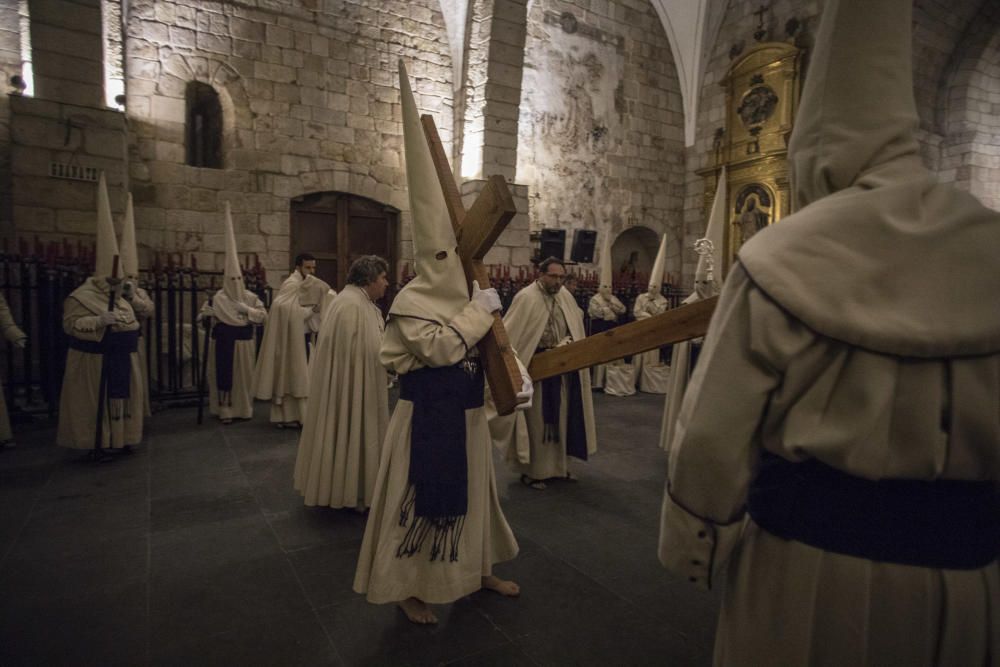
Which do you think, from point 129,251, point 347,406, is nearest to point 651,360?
point 347,406

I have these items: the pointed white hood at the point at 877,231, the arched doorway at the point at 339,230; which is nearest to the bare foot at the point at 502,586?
the pointed white hood at the point at 877,231

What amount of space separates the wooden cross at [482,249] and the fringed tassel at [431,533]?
572 millimetres

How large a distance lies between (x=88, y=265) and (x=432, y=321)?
5.55 metres

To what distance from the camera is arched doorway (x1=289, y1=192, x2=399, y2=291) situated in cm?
954

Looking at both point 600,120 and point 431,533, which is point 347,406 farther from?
point 600,120

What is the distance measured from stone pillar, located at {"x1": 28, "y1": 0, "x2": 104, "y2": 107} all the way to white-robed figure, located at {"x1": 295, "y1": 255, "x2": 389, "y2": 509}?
5.38 metres

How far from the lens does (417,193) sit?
2373mm

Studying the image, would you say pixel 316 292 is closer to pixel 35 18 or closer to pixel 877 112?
pixel 35 18

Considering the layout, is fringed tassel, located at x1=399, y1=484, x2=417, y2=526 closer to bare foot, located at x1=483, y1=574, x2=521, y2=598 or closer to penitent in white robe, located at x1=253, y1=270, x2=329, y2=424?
bare foot, located at x1=483, y1=574, x2=521, y2=598

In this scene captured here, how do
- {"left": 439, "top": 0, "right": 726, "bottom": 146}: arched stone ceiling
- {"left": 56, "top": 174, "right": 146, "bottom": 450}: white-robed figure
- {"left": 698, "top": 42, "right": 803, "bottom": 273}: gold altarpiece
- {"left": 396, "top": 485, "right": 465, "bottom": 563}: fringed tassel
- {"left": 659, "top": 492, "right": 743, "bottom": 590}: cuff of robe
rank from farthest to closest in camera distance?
{"left": 439, "top": 0, "right": 726, "bottom": 146}: arched stone ceiling < {"left": 698, "top": 42, "right": 803, "bottom": 273}: gold altarpiece < {"left": 56, "top": 174, "right": 146, "bottom": 450}: white-robed figure < {"left": 396, "top": 485, "right": 465, "bottom": 563}: fringed tassel < {"left": 659, "top": 492, "right": 743, "bottom": 590}: cuff of robe

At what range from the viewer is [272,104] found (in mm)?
9086

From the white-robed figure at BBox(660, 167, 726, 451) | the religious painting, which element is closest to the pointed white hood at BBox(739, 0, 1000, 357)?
the white-robed figure at BBox(660, 167, 726, 451)

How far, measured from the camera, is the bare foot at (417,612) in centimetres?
257

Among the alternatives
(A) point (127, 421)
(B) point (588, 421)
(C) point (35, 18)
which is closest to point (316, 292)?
(A) point (127, 421)
